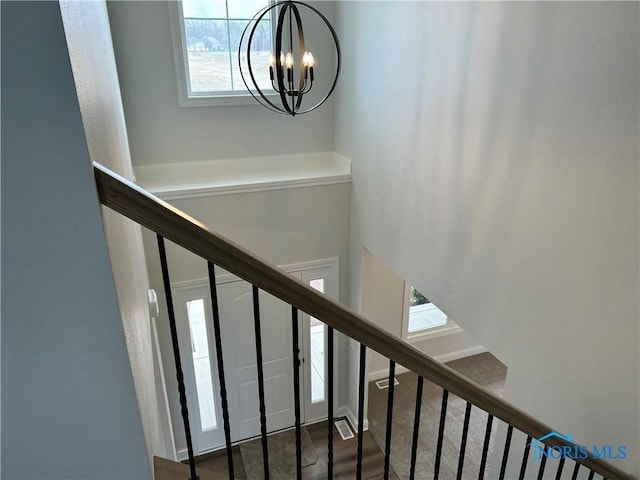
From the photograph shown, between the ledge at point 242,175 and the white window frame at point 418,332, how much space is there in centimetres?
179

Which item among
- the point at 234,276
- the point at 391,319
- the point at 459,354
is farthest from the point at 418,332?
the point at 234,276

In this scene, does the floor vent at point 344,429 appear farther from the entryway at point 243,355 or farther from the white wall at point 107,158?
the white wall at point 107,158

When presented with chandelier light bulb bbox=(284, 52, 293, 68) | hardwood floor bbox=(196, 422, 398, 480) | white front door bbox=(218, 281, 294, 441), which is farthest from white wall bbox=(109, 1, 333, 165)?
hardwood floor bbox=(196, 422, 398, 480)

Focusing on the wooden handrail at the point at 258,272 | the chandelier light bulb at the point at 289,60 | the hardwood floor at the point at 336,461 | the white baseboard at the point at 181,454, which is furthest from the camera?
the white baseboard at the point at 181,454

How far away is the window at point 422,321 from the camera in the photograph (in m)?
5.58

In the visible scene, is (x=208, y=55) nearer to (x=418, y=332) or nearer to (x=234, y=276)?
(x=234, y=276)

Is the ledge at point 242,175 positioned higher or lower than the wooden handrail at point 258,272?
lower

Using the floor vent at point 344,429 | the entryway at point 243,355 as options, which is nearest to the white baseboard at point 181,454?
the entryway at point 243,355

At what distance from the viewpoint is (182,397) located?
1171 mm

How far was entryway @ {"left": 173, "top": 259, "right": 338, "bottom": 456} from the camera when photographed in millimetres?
4289

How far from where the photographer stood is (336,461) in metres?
4.43

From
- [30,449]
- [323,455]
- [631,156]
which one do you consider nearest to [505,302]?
[631,156]

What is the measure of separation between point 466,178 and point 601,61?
0.98m

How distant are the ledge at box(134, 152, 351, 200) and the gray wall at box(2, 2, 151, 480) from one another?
301cm
